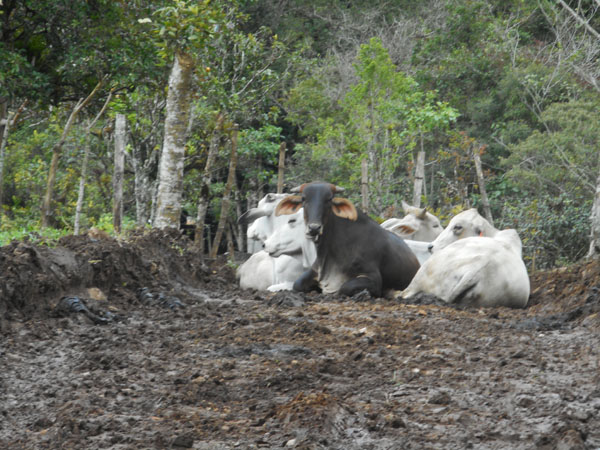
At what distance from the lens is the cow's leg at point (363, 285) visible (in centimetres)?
849

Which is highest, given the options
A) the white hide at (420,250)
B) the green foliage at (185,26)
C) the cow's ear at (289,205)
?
the green foliage at (185,26)

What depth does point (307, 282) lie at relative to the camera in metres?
9.11

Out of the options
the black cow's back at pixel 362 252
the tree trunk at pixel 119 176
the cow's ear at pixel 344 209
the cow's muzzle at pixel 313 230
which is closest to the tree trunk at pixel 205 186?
the tree trunk at pixel 119 176

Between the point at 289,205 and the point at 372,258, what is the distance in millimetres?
1082

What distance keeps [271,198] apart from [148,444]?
24.9 feet

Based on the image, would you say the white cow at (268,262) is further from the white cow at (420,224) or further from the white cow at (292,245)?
the white cow at (420,224)

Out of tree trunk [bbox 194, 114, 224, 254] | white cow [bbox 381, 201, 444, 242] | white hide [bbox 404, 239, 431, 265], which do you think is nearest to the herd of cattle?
white hide [bbox 404, 239, 431, 265]

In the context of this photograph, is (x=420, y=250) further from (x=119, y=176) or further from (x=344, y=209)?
(x=119, y=176)

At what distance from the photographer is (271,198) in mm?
10828

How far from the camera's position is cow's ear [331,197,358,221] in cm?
871

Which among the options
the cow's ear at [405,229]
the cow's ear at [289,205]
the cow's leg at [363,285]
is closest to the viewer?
the cow's leg at [363,285]

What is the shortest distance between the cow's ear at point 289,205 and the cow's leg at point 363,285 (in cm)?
105

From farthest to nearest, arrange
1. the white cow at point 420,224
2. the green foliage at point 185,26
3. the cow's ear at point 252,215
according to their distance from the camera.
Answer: the white cow at point 420,224, the cow's ear at point 252,215, the green foliage at point 185,26

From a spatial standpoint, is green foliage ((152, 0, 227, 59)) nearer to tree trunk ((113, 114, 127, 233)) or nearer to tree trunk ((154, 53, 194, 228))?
tree trunk ((154, 53, 194, 228))
